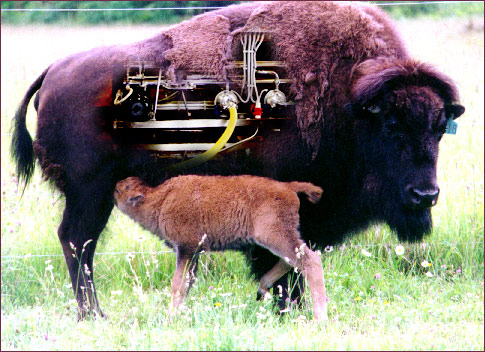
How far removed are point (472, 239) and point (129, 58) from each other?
10.2ft

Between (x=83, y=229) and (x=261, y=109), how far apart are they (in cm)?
144

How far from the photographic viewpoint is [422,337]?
3248 mm

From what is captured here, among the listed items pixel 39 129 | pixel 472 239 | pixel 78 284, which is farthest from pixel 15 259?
pixel 472 239

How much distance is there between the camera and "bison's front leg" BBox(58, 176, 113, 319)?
391 cm

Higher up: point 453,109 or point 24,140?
point 453,109

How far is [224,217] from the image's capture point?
12.2ft

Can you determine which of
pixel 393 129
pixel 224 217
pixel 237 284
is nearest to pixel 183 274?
pixel 224 217

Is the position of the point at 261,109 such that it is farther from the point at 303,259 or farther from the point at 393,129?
the point at 303,259

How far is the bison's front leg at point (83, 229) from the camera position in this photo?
12.8ft

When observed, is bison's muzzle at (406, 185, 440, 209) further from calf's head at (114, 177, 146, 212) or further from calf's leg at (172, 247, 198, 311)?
calf's head at (114, 177, 146, 212)

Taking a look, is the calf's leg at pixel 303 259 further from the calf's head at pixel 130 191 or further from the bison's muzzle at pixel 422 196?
the calf's head at pixel 130 191

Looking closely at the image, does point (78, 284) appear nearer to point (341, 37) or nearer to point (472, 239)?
point (341, 37)

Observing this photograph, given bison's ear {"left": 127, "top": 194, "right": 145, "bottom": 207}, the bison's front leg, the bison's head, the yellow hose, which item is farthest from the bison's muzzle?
the bison's front leg

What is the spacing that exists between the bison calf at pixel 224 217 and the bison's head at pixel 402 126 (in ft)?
1.41
